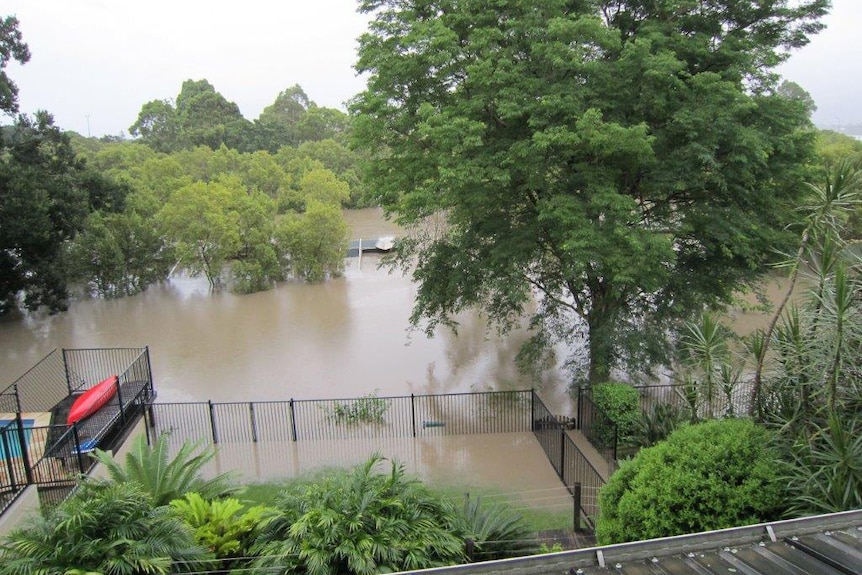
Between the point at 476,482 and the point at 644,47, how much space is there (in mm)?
7838

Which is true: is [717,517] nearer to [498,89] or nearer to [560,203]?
[560,203]

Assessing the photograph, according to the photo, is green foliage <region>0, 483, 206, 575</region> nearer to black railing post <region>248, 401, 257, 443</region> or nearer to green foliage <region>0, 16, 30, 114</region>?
black railing post <region>248, 401, 257, 443</region>

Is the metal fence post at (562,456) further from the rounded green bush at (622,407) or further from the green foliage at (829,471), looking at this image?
the green foliage at (829,471)

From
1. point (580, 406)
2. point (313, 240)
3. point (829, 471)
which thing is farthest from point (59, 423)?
point (313, 240)

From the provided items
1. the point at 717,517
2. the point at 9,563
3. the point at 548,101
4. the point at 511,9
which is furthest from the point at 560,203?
the point at 9,563

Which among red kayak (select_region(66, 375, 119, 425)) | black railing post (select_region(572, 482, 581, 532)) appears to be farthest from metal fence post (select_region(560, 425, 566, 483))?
red kayak (select_region(66, 375, 119, 425))

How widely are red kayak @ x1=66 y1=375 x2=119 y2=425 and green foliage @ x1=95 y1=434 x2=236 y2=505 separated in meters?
3.44

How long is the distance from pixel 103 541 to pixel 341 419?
286 inches

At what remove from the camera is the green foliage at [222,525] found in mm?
6578

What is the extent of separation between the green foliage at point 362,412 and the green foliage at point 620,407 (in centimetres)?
445

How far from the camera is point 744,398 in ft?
29.8

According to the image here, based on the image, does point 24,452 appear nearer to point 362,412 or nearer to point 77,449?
point 77,449

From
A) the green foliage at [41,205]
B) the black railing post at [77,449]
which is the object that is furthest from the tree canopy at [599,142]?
the green foliage at [41,205]

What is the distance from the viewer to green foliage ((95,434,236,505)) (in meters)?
7.64
